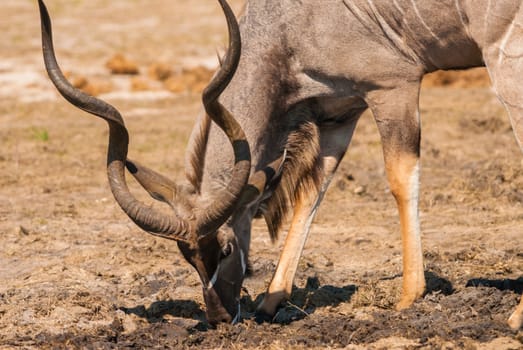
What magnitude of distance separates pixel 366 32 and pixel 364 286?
1.91 metres

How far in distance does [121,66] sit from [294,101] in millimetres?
10931

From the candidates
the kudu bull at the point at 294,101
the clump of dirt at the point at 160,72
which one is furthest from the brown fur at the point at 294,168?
the clump of dirt at the point at 160,72

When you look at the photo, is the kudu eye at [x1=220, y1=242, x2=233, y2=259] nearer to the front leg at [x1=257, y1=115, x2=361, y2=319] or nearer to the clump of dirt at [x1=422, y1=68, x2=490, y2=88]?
the front leg at [x1=257, y1=115, x2=361, y2=319]

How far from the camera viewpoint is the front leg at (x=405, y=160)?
22.9 feet

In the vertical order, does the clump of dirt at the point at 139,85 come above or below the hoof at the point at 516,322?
above

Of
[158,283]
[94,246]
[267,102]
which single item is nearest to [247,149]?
[267,102]

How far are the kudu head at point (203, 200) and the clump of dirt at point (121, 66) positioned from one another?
11.2 meters

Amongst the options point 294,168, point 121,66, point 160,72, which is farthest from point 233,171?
point 121,66

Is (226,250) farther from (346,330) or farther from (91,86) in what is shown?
(91,86)

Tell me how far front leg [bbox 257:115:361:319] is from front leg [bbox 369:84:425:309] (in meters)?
0.73

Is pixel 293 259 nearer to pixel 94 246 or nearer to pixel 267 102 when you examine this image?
pixel 267 102

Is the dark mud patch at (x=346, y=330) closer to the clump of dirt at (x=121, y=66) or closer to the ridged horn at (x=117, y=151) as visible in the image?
the ridged horn at (x=117, y=151)

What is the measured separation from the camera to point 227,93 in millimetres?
7125

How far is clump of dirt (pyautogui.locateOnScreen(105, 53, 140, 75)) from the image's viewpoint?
58.5 ft
